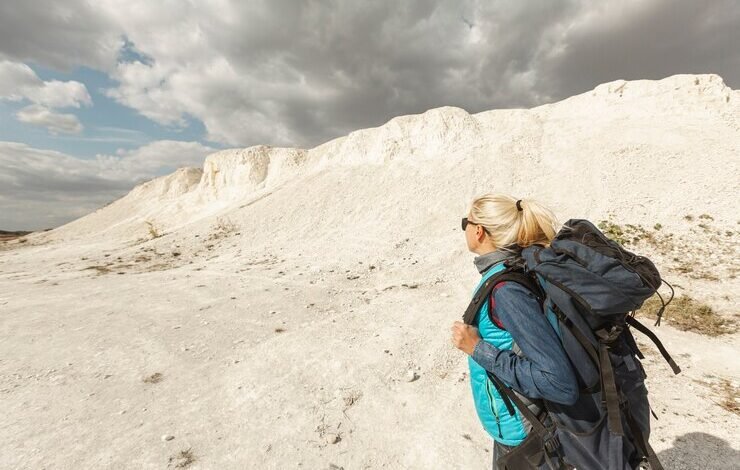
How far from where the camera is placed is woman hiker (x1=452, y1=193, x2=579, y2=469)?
188 cm

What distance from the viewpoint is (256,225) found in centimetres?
2128

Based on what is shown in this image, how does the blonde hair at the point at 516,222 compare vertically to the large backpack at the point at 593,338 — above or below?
above

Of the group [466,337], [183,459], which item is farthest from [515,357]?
[183,459]

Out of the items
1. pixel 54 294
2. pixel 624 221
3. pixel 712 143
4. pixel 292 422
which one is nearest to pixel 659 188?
pixel 624 221

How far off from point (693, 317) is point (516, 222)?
933 centimetres

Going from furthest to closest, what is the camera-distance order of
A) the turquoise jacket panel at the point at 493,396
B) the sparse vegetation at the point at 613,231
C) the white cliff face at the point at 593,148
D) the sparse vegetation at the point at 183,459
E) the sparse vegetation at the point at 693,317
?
1. the white cliff face at the point at 593,148
2. the sparse vegetation at the point at 613,231
3. the sparse vegetation at the point at 693,317
4. the sparse vegetation at the point at 183,459
5. the turquoise jacket panel at the point at 493,396

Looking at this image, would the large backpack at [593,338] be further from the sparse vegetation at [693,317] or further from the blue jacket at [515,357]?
the sparse vegetation at [693,317]

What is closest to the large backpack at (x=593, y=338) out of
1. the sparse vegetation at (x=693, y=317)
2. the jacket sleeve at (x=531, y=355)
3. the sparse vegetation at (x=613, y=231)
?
the jacket sleeve at (x=531, y=355)

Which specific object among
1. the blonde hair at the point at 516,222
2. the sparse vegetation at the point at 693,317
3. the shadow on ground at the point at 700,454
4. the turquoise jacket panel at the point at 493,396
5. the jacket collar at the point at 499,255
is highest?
the blonde hair at the point at 516,222

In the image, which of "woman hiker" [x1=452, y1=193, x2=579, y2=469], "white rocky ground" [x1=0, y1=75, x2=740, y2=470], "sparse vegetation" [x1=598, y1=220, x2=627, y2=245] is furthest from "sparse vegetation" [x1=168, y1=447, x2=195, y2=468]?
"sparse vegetation" [x1=598, y1=220, x2=627, y2=245]

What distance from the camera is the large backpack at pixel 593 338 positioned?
181cm

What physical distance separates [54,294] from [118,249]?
10570mm

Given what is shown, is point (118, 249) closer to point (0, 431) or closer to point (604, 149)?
point (0, 431)

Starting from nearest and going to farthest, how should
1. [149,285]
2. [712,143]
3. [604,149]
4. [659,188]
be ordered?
1. [149,285]
2. [659,188]
3. [712,143]
4. [604,149]
